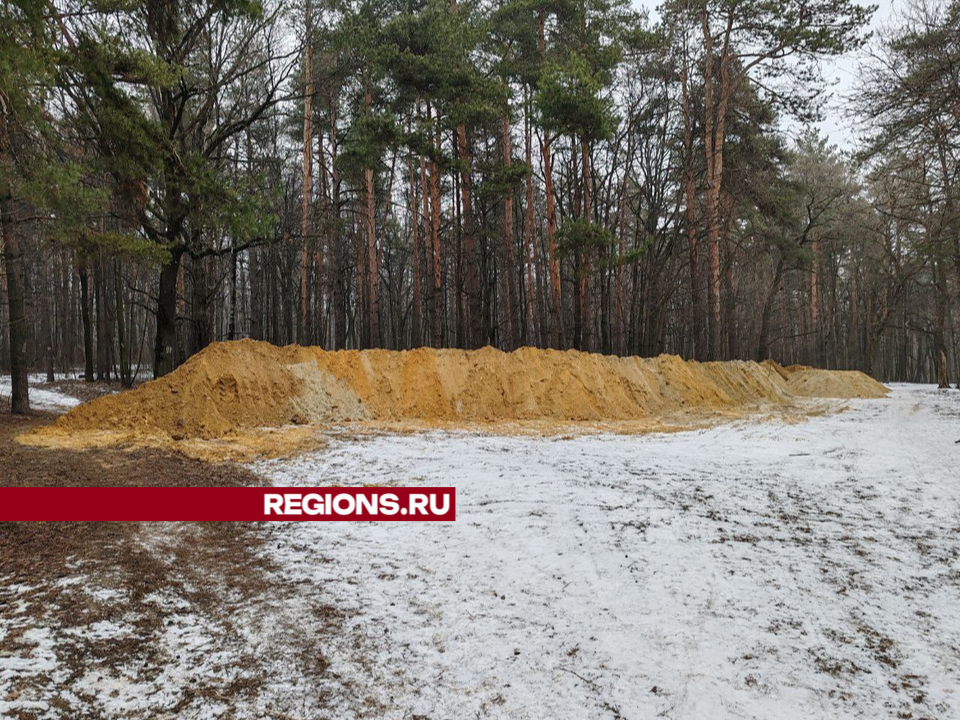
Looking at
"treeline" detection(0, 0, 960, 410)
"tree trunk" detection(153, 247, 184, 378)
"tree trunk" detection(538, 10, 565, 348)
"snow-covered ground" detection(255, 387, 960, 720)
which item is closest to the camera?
"snow-covered ground" detection(255, 387, 960, 720)

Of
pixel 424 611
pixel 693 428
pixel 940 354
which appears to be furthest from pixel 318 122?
pixel 940 354

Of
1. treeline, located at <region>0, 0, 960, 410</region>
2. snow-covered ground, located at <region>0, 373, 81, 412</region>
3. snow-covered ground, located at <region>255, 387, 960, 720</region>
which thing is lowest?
snow-covered ground, located at <region>255, 387, 960, 720</region>

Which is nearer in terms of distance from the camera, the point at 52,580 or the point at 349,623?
the point at 349,623

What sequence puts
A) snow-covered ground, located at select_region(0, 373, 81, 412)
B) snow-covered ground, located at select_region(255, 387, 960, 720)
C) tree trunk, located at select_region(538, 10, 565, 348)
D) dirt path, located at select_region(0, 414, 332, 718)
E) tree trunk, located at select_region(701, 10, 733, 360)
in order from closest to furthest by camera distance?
dirt path, located at select_region(0, 414, 332, 718) < snow-covered ground, located at select_region(255, 387, 960, 720) < snow-covered ground, located at select_region(0, 373, 81, 412) < tree trunk, located at select_region(538, 10, 565, 348) < tree trunk, located at select_region(701, 10, 733, 360)

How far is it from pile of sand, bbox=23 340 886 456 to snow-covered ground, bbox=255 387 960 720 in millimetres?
4598

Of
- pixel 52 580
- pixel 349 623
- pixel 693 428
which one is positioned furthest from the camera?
pixel 693 428

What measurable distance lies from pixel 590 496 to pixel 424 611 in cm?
261

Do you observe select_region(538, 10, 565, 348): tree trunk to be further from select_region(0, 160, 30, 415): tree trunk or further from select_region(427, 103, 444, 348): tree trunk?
select_region(0, 160, 30, 415): tree trunk

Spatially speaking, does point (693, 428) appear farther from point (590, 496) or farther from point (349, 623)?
point (349, 623)

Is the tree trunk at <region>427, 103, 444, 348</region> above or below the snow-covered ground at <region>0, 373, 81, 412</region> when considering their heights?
above

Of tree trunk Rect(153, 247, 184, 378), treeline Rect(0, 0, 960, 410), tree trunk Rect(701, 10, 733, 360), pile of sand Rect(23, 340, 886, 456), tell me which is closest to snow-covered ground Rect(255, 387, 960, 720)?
pile of sand Rect(23, 340, 886, 456)

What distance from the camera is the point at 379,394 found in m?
12.5

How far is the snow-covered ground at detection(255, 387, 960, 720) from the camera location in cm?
243

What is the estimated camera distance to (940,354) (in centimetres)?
2369
